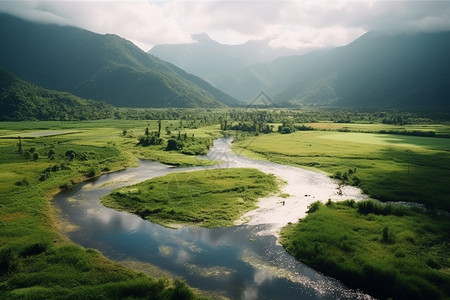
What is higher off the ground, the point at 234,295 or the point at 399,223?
the point at 399,223

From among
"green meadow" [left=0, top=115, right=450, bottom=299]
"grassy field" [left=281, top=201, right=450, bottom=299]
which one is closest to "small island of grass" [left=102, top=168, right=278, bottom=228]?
"green meadow" [left=0, top=115, right=450, bottom=299]

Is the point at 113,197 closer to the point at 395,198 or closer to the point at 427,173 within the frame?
the point at 395,198

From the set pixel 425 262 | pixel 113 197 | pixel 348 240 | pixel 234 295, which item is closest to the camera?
pixel 234 295

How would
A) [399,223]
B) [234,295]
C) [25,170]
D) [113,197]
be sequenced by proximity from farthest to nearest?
[25,170] → [113,197] → [399,223] → [234,295]

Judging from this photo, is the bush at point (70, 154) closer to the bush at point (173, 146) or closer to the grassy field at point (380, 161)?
the bush at point (173, 146)

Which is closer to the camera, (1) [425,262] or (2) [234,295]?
(2) [234,295]

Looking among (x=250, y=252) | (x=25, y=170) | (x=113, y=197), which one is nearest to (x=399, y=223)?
(x=250, y=252)

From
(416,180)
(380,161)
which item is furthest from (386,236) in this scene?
(380,161)

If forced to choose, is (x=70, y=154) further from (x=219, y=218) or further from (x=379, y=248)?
(x=379, y=248)
